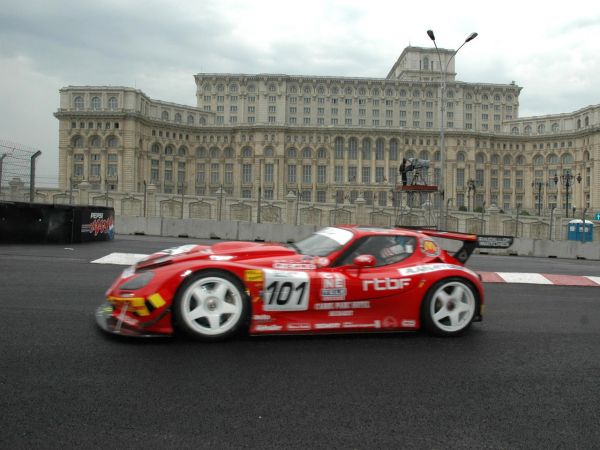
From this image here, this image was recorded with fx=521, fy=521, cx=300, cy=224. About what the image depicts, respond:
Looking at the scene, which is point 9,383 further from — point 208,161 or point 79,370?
point 208,161

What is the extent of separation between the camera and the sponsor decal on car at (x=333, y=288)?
4922 mm

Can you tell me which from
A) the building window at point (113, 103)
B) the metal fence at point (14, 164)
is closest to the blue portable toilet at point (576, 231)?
the metal fence at point (14, 164)

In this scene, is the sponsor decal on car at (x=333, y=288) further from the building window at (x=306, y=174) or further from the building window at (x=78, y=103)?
the building window at (x=78, y=103)

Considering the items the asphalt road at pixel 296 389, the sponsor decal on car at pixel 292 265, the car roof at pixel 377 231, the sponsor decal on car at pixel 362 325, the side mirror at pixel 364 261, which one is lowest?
the asphalt road at pixel 296 389

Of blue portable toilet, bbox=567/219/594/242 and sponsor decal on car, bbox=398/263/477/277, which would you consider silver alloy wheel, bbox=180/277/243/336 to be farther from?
blue portable toilet, bbox=567/219/594/242

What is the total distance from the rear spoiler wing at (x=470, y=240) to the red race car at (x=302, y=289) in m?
0.27

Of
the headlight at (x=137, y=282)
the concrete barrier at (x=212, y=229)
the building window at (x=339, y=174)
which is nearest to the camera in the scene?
the headlight at (x=137, y=282)

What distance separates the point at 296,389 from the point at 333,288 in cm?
146

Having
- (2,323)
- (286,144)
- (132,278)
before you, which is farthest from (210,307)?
(286,144)

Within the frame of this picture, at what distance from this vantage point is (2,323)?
5055 millimetres

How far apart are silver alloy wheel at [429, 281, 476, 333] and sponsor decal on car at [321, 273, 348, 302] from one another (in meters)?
1.03

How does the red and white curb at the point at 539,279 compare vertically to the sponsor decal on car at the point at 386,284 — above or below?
below

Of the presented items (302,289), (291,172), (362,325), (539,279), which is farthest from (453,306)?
(291,172)

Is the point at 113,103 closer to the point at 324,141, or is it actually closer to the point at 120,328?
the point at 324,141
